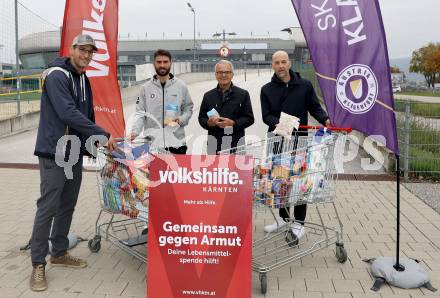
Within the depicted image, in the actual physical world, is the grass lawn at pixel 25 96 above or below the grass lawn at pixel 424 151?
above

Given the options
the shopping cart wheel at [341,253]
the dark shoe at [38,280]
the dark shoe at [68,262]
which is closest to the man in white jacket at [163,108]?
the dark shoe at [68,262]

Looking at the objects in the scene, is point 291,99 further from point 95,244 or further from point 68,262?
point 68,262

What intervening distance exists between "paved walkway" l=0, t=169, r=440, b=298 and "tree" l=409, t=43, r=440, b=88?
69.6 m

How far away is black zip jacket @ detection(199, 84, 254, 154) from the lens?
201 inches

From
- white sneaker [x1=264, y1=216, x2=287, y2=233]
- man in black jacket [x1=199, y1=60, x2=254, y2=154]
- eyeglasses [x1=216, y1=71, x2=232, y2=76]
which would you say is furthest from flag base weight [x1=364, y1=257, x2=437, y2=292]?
eyeglasses [x1=216, y1=71, x2=232, y2=76]

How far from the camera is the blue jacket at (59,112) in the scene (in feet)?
12.7

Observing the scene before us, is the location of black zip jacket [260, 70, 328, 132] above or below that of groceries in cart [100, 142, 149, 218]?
above

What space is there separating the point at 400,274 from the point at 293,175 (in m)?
1.27

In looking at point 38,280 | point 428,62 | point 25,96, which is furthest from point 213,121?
point 428,62

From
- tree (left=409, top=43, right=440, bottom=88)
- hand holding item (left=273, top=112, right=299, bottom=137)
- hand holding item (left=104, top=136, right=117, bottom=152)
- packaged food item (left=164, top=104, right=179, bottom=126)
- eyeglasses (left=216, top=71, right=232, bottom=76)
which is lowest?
hand holding item (left=104, top=136, right=117, bottom=152)

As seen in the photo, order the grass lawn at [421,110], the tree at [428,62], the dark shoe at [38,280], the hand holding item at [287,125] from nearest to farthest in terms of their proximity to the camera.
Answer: the dark shoe at [38,280]
the hand holding item at [287,125]
the grass lawn at [421,110]
the tree at [428,62]

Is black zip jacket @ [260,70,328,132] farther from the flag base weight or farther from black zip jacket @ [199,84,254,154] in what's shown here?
the flag base weight

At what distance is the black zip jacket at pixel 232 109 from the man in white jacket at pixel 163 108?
11.5 inches

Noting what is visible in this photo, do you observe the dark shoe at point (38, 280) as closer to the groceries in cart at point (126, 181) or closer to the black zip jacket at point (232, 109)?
the groceries in cart at point (126, 181)
